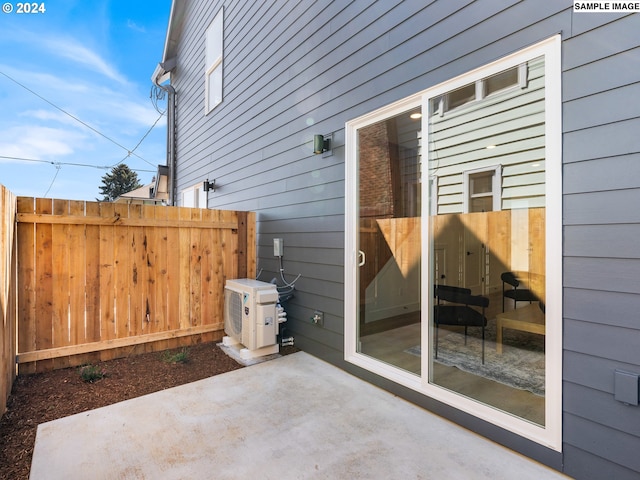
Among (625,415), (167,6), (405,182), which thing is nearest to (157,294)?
(405,182)

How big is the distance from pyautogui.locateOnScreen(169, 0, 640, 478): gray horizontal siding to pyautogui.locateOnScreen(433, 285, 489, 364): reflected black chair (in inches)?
25.7

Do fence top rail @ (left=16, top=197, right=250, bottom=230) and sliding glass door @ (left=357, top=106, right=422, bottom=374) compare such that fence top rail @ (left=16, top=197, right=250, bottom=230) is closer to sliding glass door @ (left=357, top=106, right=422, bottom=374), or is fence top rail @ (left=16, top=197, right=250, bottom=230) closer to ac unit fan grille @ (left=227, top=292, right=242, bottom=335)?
ac unit fan grille @ (left=227, top=292, right=242, bottom=335)

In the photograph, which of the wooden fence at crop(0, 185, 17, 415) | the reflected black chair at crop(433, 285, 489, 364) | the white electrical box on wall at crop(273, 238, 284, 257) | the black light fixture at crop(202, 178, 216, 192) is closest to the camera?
the wooden fence at crop(0, 185, 17, 415)

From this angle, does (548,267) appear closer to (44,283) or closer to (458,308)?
(458,308)

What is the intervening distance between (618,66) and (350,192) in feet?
6.31

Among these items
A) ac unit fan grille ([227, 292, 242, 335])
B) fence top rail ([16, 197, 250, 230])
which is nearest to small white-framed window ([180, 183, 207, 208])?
fence top rail ([16, 197, 250, 230])

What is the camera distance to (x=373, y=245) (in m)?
3.21

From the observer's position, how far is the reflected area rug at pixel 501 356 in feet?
6.78

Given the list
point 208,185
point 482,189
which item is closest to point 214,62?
point 208,185

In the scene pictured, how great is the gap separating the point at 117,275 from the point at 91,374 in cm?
97

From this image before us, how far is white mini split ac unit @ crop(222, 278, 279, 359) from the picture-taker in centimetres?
329

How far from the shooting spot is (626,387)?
4.95ft

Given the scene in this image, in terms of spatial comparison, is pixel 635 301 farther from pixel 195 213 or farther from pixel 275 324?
→ pixel 195 213

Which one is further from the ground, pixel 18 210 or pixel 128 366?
pixel 18 210
